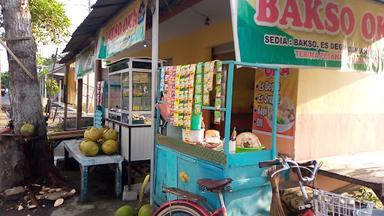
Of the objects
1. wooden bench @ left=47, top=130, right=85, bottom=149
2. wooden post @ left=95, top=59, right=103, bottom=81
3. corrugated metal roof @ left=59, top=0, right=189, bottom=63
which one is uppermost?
corrugated metal roof @ left=59, top=0, right=189, bottom=63

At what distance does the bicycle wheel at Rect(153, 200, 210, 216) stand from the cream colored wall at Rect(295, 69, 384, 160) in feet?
6.33

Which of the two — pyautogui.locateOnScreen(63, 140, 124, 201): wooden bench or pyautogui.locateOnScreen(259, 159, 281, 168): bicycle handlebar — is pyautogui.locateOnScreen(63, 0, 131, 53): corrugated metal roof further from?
pyautogui.locateOnScreen(259, 159, 281, 168): bicycle handlebar

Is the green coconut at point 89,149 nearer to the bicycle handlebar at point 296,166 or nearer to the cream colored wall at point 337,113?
the cream colored wall at point 337,113

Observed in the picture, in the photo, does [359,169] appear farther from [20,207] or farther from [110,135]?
[20,207]

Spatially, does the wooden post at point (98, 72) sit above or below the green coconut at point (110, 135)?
above

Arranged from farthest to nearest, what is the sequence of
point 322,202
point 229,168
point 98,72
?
point 98,72, point 229,168, point 322,202

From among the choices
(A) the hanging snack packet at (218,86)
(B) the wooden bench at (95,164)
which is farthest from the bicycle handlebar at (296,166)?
(B) the wooden bench at (95,164)

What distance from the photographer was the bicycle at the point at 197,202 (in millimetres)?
2795

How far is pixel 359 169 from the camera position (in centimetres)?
391

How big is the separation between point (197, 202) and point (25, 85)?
150 inches

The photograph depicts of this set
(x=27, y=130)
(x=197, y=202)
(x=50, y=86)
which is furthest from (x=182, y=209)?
(x=50, y=86)

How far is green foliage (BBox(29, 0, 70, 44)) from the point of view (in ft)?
35.0

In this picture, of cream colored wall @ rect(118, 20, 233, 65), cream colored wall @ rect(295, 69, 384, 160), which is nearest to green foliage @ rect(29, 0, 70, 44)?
cream colored wall @ rect(118, 20, 233, 65)

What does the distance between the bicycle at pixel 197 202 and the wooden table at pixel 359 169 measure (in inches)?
58.7
